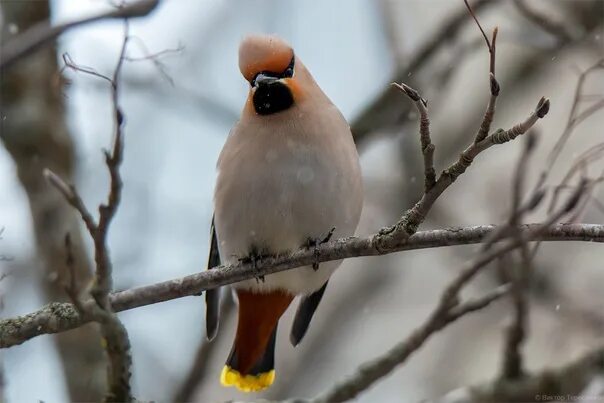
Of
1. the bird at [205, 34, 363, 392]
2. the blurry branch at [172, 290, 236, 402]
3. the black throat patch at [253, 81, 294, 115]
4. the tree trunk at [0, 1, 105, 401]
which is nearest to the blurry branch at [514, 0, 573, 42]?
the bird at [205, 34, 363, 392]

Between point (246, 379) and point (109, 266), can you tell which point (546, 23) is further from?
point (109, 266)

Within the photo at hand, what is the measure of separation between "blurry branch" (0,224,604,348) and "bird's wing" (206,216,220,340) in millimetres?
1241

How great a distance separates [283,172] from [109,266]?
1790mm

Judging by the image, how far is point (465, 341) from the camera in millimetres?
9852

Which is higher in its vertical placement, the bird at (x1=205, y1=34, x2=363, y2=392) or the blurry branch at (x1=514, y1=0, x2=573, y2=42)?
the blurry branch at (x1=514, y1=0, x2=573, y2=42)

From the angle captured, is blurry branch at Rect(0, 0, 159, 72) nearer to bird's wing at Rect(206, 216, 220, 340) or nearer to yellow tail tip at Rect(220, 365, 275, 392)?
bird's wing at Rect(206, 216, 220, 340)

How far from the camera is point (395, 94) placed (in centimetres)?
639

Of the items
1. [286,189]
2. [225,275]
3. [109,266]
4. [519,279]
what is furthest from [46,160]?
[519,279]

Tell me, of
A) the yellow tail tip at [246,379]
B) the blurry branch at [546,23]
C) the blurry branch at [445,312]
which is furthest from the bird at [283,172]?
the blurry branch at [546,23]

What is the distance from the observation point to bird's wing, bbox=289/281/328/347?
5379 millimetres

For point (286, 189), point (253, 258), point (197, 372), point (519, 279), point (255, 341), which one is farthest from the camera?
point (197, 372)

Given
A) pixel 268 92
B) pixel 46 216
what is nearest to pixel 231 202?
pixel 268 92

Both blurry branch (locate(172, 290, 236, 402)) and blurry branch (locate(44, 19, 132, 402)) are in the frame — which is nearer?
blurry branch (locate(44, 19, 132, 402))

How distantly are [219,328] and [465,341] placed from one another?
5.04 meters
